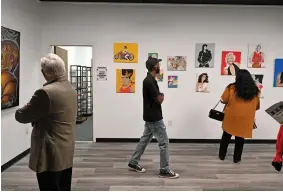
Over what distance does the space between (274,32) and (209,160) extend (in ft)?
9.36

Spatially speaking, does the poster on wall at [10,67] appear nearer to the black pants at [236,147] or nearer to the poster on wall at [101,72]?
the poster on wall at [101,72]

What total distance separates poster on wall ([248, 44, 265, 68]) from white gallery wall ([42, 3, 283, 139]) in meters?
0.08

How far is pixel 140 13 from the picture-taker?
17.6 ft

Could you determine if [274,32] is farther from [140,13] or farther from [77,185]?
[77,185]

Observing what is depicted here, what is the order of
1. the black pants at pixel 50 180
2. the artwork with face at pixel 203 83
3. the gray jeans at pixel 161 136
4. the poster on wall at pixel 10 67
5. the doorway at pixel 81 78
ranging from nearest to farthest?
the black pants at pixel 50 180
the gray jeans at pixel 161 136
the poster on wall at pixel 10 67
the artwork with face at pixel 203 83
the doorway at pixel 81 78

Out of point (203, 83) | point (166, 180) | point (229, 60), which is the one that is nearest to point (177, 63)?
point (203, 83)

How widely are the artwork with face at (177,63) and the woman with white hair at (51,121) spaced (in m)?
3.55

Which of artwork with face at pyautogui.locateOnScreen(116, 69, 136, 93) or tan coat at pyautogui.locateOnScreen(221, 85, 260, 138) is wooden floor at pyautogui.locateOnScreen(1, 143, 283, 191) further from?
artwork with face at pyautogui.locateOnScreen(116, 69, 136, 93)

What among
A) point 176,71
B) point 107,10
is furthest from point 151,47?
point 107,10

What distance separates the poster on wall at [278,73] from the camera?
5453mm

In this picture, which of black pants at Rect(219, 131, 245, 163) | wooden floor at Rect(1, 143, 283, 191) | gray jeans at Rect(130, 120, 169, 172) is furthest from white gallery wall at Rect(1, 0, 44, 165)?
black pants at Rect(219, 131, 245, 163)

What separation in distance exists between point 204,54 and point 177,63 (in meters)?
0.55

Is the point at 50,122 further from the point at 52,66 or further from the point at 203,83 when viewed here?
the point at 203,83

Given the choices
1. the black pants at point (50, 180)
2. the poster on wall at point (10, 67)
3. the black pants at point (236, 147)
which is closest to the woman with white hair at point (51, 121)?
the black pants at point (50, 180)
